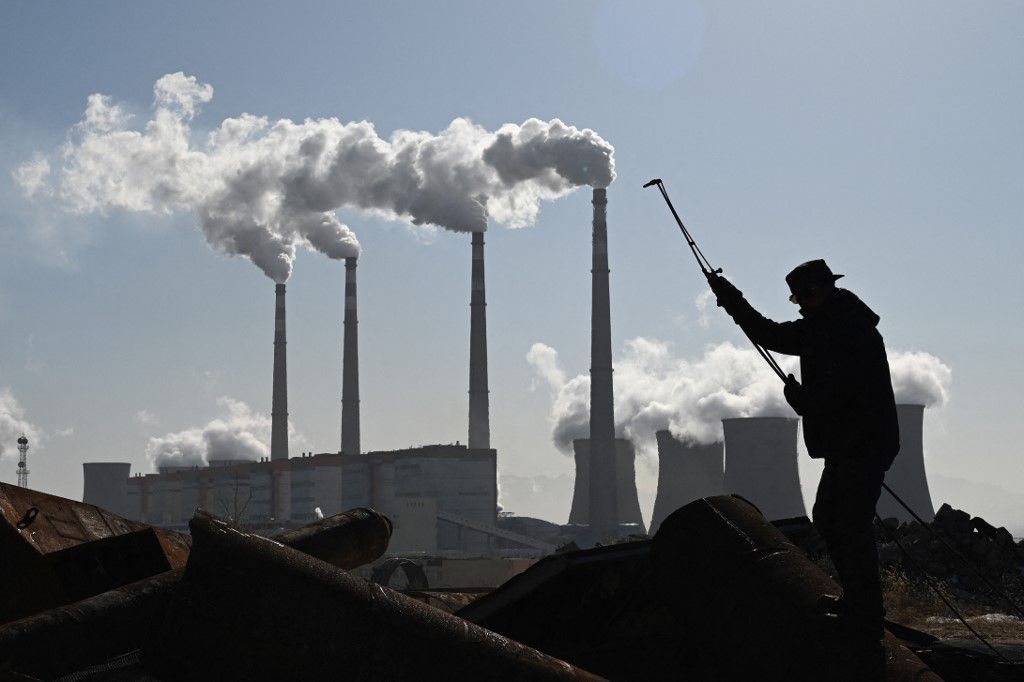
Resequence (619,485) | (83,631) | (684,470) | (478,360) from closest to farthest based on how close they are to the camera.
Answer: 1. (83,631)
2. (684,470)
3. (478,360)
4. (619,485)

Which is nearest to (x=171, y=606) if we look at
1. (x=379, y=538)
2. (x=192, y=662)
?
(x=192, y=662)

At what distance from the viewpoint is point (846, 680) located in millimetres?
3289

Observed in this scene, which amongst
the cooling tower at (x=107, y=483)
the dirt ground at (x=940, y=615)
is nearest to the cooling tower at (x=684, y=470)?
the cooling tower at (x=107, y=483)

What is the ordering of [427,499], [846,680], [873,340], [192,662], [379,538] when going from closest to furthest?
1. [192,662]
2. [846,680]
3. [873,340]
4. [379,538]
5. [427,499]

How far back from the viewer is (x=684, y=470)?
73.0 m

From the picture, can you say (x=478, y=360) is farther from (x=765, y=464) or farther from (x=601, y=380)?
(x=765, y=464)

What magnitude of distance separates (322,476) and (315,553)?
7941 centimetres

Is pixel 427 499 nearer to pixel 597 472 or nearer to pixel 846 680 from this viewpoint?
pixel 597 472

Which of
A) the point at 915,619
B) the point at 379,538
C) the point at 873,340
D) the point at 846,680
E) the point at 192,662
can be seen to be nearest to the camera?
the point at 192,662

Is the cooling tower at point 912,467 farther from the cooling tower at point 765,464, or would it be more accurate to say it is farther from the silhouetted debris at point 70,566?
the silhouetted debris at point 70,566

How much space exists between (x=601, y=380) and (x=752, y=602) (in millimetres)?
70808

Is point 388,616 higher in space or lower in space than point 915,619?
higher

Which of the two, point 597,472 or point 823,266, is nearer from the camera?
point 823,266

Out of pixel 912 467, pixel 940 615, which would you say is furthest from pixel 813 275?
pixel 912 467
